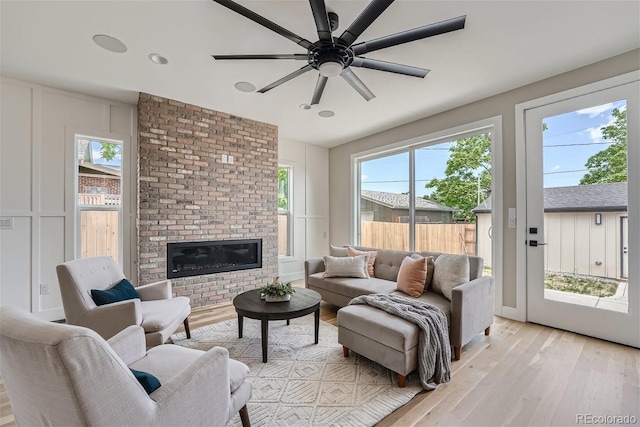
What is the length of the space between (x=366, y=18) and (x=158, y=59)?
2141mm

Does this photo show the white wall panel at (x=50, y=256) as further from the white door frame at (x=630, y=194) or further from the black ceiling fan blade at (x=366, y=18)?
the white door frame at (x=630, y=194)

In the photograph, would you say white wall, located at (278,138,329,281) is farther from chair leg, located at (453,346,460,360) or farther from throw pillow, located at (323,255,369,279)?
chair leg, located at (453,346,460,360)

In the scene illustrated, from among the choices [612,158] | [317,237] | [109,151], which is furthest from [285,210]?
[612,158]

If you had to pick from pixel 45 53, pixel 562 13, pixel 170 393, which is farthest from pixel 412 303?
pixel 45 53

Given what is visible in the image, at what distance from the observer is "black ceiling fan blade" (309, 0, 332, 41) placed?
1546 millimetres

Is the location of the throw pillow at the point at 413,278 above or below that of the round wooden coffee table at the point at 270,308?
above

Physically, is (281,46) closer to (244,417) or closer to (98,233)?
(244,417)

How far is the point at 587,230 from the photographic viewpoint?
9.32ft

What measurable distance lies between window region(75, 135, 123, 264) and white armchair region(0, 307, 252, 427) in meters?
3.09

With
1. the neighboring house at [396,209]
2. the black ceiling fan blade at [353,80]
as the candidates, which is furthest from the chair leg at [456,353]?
A: the black ceiling fan blade at [353,80]

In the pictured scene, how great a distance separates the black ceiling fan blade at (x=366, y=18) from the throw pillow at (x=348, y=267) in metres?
2.56

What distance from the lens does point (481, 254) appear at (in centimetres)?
367

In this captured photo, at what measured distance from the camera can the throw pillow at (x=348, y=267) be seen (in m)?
3.64

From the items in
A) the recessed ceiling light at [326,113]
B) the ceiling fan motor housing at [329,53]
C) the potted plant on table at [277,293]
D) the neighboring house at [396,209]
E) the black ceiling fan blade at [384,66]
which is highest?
the recessed ceiling light at [326,113]
